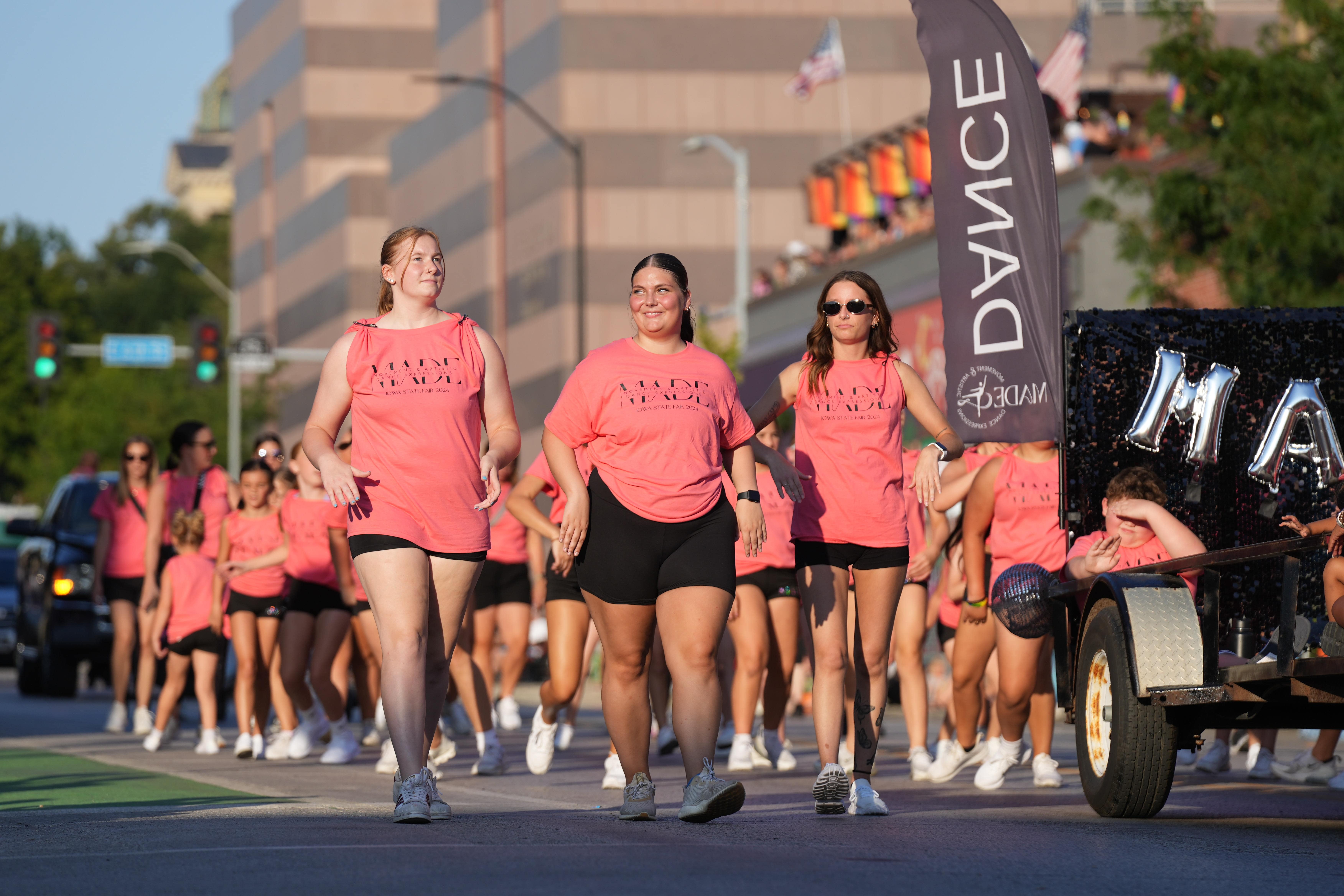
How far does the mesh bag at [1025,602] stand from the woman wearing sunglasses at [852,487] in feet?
3.60

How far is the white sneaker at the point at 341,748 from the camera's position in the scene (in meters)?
12.5

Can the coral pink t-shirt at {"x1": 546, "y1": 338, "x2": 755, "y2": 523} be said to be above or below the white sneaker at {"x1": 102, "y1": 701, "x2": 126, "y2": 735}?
above

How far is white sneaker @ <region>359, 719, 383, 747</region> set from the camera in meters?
14.6

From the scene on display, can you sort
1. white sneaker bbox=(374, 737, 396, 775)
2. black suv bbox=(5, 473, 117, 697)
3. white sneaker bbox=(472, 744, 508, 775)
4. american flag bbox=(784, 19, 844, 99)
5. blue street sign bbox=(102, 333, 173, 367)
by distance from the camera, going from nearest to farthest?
white sneaker bbox=(472, 744, 508, 775) → white sneaker bbox=(374, 737, 396, 775) → black suv bbox=(5, 473, 117, 697) → american flag bbox=(784, 19, 844, 99) → blue street sign bbox=(102, 333, 173, 367)

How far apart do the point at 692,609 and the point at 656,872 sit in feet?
5.31

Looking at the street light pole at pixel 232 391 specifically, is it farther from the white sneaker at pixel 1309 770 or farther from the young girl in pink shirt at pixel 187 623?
the white sneaker at pixel 1309 770

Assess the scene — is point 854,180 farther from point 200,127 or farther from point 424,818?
point 200,127

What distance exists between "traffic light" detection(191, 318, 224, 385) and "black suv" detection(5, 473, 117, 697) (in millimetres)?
14693

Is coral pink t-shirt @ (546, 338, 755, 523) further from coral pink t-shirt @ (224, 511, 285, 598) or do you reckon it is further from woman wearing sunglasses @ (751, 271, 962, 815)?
coral pink t-shirt @ (224, 511, 285, 598)

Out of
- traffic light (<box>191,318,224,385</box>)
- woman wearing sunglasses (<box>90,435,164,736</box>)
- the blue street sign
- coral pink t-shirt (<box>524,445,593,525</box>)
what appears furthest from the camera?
the blue street sign

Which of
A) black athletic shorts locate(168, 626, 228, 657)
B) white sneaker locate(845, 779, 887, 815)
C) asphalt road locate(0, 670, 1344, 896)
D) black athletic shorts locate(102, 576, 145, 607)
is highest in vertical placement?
black athletic shorts locate(102, 576, 145, 607)

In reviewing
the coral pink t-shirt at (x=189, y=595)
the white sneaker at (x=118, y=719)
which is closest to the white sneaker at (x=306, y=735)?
the coral pink t-shirt at (x=189, y=595)

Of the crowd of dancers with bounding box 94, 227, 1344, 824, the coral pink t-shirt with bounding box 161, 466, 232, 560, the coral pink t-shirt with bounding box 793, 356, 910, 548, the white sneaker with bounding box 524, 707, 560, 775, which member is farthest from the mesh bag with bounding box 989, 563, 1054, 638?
the coral pink t-shirt with bounding box 161, 466, 232, 560

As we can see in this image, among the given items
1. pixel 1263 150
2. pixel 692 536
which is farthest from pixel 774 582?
pixel 1263 150
